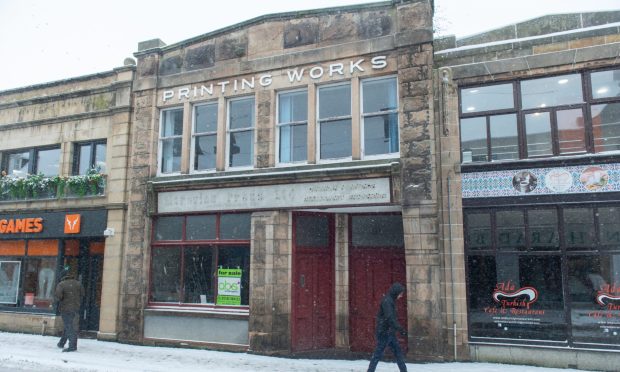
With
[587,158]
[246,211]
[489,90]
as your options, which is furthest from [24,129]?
[587,158]

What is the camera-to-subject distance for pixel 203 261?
1371 cm

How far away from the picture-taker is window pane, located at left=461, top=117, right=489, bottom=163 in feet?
38.3

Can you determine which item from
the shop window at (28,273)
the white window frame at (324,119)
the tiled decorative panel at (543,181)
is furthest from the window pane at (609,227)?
the shop window at (28,273)

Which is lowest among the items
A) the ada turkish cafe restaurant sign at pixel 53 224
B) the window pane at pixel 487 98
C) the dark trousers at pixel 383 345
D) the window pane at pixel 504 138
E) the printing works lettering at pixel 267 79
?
the dark trousers at pixel 383 345

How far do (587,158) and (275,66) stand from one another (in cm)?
768

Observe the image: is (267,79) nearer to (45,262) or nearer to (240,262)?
(240,262)

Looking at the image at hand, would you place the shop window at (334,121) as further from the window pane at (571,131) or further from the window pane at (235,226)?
the window pane at (571,131)

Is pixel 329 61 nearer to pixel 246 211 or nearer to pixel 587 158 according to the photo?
pixel 246 211

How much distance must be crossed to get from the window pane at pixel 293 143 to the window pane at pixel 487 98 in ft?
13.1

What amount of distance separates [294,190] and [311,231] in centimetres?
128

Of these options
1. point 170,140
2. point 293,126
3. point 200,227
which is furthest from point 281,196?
point 170,140

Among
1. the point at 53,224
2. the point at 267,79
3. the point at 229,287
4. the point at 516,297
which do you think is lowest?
the point at 516,297

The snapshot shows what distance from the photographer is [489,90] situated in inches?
465

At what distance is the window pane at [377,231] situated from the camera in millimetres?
12953
